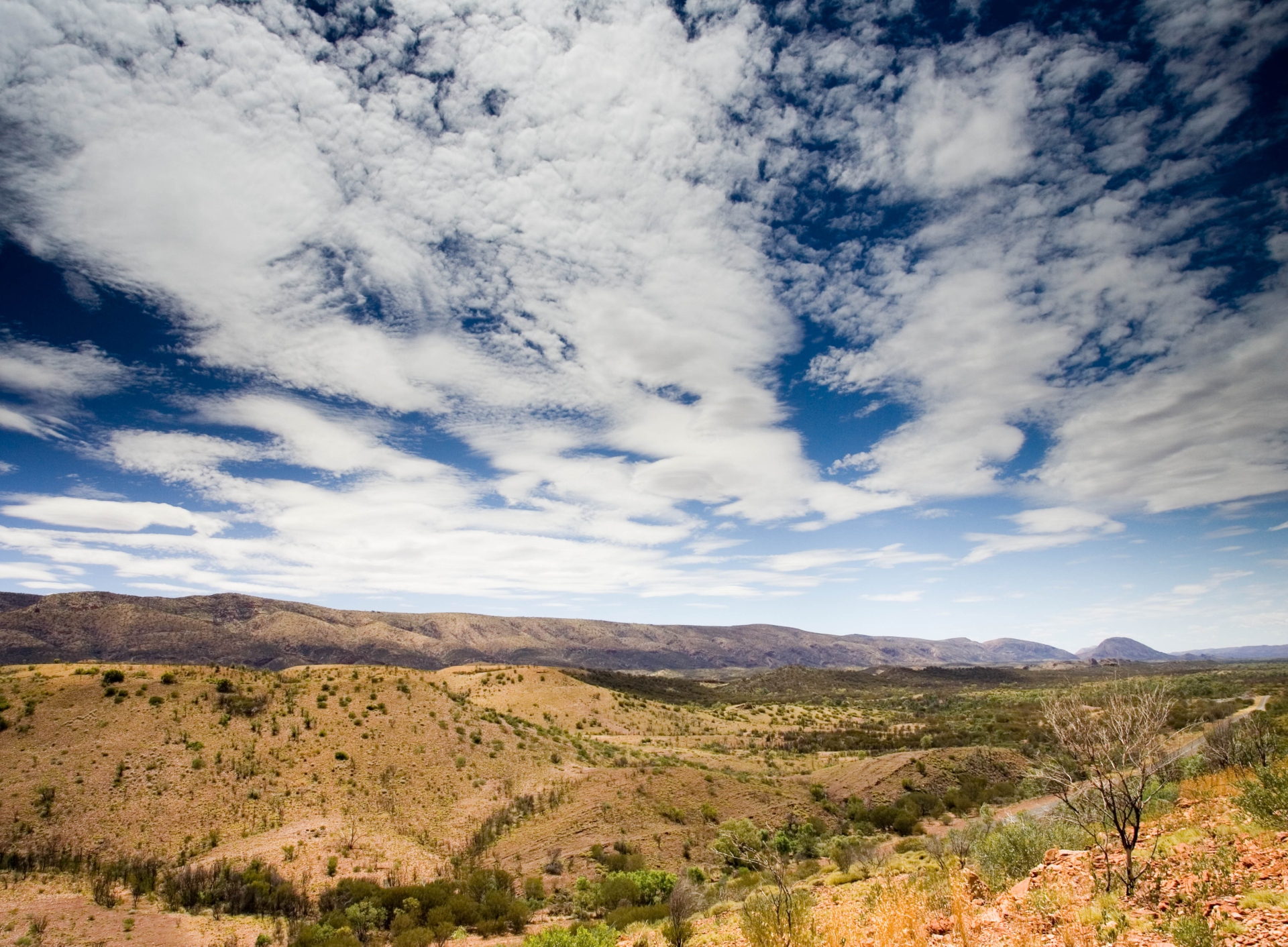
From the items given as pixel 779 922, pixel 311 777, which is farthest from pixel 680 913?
pixel 311 777

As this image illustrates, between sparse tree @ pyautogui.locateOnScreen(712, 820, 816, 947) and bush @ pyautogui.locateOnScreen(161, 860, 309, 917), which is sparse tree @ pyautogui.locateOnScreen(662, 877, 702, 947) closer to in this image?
sparse tree @ pyautogui.locateOnScreen(712, 820, 816, 947)

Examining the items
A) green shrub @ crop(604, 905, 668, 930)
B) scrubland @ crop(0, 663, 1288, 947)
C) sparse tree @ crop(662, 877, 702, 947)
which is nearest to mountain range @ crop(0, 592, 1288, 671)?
scrubland @ crop(0, 663, 1288, 947)

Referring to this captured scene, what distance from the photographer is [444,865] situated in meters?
22.8

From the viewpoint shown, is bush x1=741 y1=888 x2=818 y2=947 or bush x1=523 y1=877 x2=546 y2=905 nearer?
bush x1=741 y1=888 x2=818 y2=947

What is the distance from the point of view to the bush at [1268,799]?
40.5 feet

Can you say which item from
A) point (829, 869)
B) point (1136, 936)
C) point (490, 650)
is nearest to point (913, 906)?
point (1136, 936)

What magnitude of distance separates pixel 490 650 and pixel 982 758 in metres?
171

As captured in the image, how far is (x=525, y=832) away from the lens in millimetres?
26719

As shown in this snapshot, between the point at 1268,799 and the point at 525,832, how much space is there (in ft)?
85.1

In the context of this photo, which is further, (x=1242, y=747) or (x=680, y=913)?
(x=1242, y=747)

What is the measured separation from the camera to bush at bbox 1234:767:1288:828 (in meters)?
12.3

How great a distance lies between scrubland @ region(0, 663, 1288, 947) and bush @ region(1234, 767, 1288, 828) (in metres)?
0.07

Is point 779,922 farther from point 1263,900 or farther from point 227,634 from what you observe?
point 227,634

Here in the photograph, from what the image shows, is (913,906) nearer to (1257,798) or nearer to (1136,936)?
(1136,936)
